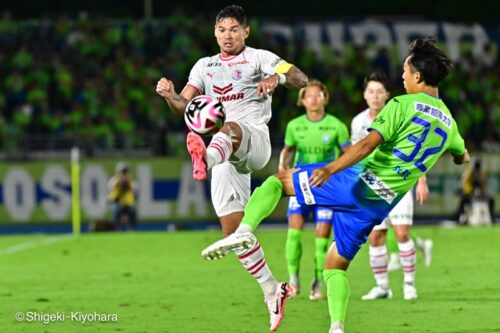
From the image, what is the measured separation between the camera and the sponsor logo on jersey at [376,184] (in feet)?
29.9

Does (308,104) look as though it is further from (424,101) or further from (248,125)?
(424,101)

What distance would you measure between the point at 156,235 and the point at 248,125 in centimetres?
1633

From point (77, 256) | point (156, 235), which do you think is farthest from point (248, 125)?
point (156, 235)

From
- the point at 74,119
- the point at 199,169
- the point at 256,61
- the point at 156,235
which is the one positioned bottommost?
the point at 156,235

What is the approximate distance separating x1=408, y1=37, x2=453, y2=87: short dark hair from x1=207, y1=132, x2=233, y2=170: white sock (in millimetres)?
1553

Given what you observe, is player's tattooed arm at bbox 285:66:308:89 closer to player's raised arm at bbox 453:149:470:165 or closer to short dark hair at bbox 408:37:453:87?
short dark hair at bbox 408:37:453:87

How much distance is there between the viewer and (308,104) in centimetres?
1379

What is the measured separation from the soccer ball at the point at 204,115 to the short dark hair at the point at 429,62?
5.04ft

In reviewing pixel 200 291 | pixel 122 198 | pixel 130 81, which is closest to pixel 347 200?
pixel 200 291

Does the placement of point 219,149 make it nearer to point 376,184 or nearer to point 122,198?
point 376,184

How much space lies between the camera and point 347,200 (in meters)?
9.11

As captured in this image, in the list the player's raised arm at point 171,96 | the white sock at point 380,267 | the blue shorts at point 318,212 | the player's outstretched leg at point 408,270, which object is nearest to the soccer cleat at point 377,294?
the white sock at point 380,267

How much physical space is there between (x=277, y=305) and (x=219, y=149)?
1.54m

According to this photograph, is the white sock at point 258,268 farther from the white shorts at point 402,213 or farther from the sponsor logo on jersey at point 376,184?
the white shorts at point 402,213
